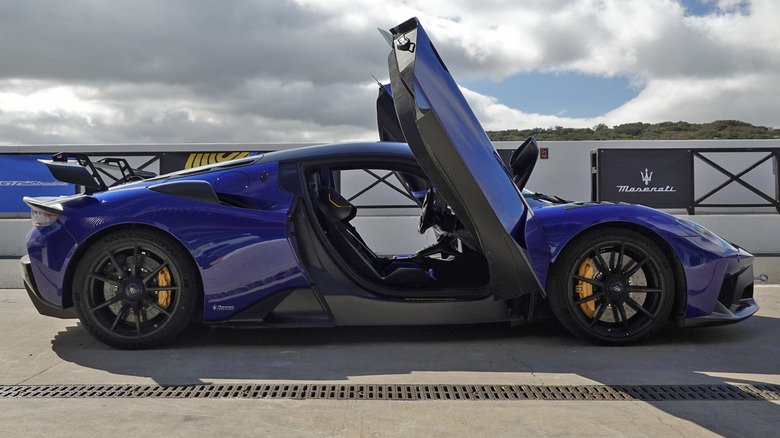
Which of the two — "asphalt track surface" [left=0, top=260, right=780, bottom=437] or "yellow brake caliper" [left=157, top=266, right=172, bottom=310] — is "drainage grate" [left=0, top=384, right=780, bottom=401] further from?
"yellow brake caliper" [left=157, top=266, right=172, bottom=310]

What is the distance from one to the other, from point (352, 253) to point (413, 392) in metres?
1.25

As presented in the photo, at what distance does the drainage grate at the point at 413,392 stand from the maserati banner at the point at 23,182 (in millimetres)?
8582

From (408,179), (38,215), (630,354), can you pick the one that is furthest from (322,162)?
(630,354)

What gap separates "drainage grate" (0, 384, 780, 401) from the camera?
10.2 feet

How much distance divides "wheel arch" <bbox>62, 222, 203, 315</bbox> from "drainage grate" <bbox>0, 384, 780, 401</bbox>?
877 millimetres

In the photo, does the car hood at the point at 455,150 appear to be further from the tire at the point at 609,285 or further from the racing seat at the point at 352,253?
the racing seat at the point at 352,253

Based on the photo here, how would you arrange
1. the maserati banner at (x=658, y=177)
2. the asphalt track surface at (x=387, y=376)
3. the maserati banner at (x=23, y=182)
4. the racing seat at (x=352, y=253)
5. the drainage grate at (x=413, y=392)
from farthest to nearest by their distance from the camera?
the maserati banner at (x=23, y=182) < the maserati banner at (x=658, y=177) < the racing seat at (x=352, y=253) < the drainage grate at (x=413, y=392) < the asphalt track surface at (x=387, y=376)

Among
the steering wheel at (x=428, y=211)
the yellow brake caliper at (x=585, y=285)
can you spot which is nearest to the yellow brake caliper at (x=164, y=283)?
the steering wheel at (x=428, y=211)

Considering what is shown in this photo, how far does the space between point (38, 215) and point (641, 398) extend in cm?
362

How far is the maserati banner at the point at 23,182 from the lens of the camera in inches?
433

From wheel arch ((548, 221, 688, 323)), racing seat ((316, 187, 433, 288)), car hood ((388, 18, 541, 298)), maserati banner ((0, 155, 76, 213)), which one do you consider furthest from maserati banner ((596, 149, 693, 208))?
maserati banner ((0, 155, 76, 213))

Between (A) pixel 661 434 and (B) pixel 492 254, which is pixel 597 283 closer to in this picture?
(B) pixel 492 254

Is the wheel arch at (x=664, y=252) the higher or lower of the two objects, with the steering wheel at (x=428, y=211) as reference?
lower

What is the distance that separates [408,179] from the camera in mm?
5016
